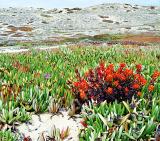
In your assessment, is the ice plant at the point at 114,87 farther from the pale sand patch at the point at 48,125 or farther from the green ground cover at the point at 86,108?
the pale sand patch at the point at 48,125

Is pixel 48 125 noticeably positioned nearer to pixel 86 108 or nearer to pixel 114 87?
pixel 86 108

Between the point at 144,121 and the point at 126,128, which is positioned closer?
the point at 126,128

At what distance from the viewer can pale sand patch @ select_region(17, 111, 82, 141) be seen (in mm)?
7652

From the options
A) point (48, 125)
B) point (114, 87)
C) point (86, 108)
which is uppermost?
point (114, 87)

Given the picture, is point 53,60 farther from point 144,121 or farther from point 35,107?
point 144,121

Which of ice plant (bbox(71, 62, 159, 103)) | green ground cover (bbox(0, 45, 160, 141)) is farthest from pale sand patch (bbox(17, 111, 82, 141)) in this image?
ice plant (bbox(71, 62, 159, 103))

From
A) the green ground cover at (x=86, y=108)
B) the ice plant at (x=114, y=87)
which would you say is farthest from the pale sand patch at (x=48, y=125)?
the ice plant at (x=114, y=87)

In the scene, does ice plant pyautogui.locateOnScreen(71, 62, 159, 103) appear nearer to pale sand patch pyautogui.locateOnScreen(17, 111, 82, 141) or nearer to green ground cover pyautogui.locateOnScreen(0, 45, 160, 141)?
green ground cover pyautogui.locateOnScreen(0, 45, 160, 141)

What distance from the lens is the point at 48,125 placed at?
8141 mm

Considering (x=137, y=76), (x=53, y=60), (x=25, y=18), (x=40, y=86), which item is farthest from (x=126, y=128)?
(x=25, y=18)

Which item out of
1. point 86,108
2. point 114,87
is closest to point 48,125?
point 86,108

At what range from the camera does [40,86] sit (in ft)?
31.9

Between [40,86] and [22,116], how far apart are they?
1.81m

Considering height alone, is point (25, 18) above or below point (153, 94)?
below
